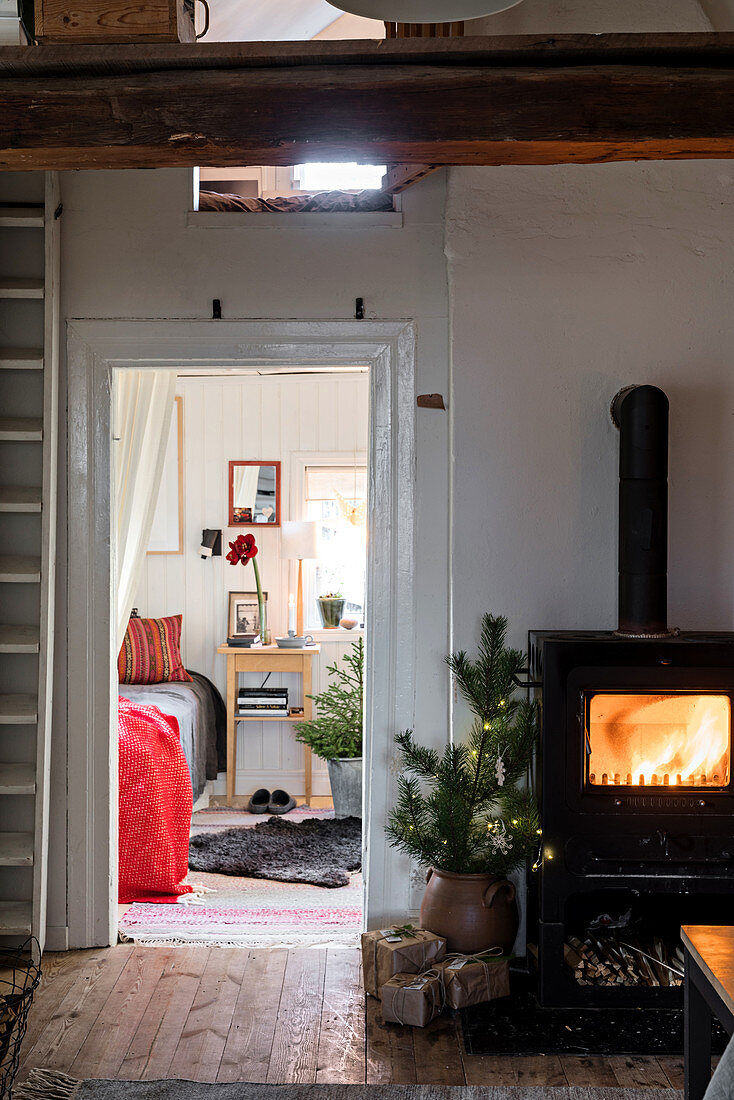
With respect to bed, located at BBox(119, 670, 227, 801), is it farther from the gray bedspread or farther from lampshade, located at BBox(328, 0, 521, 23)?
lampshade, located at BBox(328, 0, 521, 23)

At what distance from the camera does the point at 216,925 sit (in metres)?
4.07

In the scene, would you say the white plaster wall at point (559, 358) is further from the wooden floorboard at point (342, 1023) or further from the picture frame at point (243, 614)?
the picture frame at point (243, 614)

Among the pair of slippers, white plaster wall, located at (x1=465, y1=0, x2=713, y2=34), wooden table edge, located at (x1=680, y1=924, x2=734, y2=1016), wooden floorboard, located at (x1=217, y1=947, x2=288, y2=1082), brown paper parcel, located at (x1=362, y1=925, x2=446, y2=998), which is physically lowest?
the pair of slippers

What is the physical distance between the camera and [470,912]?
3.27 meters

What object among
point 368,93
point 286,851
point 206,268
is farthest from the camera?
point 286,851

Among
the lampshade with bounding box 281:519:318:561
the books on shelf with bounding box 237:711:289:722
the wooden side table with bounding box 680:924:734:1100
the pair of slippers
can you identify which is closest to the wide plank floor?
the wooden side table with bounding box 680:924:734:1100

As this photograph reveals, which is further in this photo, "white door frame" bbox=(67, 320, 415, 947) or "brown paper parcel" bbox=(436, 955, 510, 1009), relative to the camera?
"white door frame" bbox=(67, 320, 415, 947)

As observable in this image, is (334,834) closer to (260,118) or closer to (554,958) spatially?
(554,958)

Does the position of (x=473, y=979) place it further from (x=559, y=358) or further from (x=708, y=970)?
(x=559, y=358)

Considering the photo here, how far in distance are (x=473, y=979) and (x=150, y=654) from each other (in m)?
3.68

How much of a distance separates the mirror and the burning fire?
3905 millimetres

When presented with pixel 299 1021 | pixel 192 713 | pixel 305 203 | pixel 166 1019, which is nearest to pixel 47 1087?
pixel 166 1019

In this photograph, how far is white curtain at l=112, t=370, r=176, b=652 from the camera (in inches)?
175

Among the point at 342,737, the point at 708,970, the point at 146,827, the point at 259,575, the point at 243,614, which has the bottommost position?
the point at 146,827
